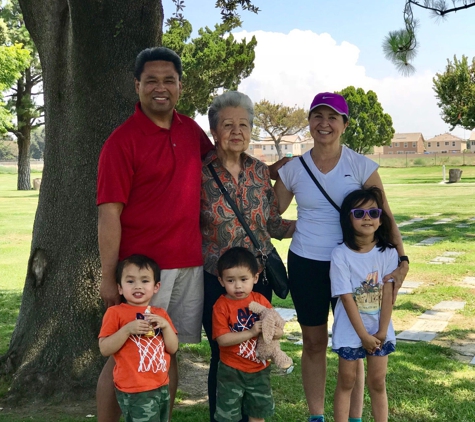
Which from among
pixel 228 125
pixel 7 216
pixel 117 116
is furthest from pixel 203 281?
pixel 7 216

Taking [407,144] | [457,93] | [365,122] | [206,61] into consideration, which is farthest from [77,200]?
[407,144]

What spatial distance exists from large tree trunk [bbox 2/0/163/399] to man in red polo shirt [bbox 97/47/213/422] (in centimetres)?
113

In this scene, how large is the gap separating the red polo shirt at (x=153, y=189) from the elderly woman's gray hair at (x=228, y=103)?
225mm

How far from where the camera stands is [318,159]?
11.1 ft

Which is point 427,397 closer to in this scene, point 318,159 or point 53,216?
point 318,159

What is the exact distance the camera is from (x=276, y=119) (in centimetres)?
7238

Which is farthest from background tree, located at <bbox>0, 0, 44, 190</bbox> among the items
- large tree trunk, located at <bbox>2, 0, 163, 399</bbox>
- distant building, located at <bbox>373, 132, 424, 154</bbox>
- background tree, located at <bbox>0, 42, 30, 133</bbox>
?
distant building, located at <bbox>373, 132, 424, 154</bbox>

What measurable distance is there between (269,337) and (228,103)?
124 centimetres

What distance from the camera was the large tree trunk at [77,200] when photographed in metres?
4.06

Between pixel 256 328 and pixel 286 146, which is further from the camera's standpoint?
pixel 286 146

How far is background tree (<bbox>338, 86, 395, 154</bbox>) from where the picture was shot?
5759cm

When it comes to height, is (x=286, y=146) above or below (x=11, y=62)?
above

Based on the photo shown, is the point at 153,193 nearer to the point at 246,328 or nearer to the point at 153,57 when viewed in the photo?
the point at 153,57

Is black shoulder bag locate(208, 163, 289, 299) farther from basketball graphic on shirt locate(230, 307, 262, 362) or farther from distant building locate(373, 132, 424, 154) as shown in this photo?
distant building locate(373, 132, 424, 154)
